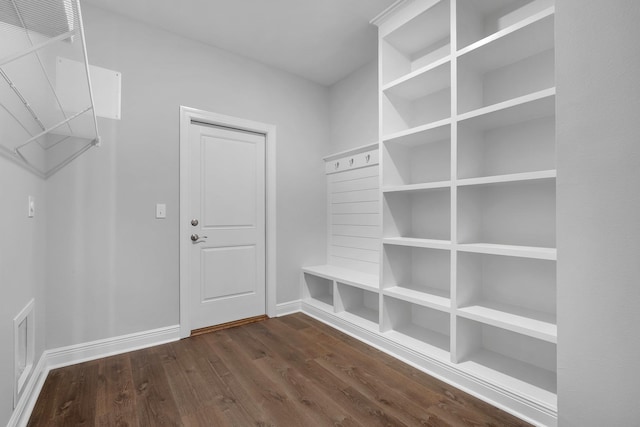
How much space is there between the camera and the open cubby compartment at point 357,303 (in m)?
2.80

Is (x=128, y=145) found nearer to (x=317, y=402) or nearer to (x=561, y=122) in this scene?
(x=317, y=402)

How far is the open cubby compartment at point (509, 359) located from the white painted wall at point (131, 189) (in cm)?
233

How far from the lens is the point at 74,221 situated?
2.13m

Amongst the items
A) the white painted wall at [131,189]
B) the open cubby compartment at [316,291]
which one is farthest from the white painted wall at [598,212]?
the white painted wall at [131,189]

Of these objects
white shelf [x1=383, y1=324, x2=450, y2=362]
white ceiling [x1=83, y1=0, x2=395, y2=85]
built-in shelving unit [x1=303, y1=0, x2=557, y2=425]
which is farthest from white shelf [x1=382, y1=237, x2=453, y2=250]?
white ceiling [x1=83, y1=0, x2=395, y2=85]

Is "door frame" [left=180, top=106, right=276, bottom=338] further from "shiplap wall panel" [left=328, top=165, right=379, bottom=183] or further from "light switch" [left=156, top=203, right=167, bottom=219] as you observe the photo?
"shiplap wall panel" [left=328, top=165, right=379, bottom=183]

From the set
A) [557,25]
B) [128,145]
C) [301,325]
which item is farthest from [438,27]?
[301,325]

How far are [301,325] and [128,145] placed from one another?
2206 millimetres

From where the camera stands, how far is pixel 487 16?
203 cm

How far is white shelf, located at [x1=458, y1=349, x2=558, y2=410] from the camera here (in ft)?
4.97

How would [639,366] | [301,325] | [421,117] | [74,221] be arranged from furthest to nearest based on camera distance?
[301,325]
[421,117]
[74,221]
[639,366]

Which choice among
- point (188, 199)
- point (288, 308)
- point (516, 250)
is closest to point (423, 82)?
point (516, 250)

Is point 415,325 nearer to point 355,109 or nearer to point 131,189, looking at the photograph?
point 355,109

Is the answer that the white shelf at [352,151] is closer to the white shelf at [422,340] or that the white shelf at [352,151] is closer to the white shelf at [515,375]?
Answer: the white shelf at [422,340]
